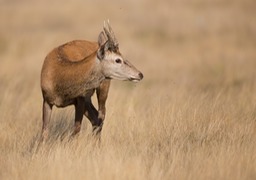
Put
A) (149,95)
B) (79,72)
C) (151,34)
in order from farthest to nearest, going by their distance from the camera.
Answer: (151,34), (149,95), (79,72)

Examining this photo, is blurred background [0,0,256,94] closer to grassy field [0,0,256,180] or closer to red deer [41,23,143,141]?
grassy field [0,0,256,180]

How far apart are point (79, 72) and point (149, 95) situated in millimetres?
5065

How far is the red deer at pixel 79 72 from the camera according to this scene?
333 inches

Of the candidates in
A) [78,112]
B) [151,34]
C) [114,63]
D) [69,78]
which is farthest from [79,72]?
[151,34]

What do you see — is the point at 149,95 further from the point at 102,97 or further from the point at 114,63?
the point at 114,63

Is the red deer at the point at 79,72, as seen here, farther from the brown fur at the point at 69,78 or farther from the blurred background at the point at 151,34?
the blurred background at the point at 151,34

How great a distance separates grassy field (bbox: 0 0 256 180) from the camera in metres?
7.40

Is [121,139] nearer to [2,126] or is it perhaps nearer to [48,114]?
[48,114]

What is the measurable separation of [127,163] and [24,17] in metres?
16.9

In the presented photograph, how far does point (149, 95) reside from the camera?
13.6 m

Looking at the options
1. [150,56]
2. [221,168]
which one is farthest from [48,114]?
[150,56]

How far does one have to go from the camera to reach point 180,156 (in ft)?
25.5

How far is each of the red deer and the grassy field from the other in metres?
0.55

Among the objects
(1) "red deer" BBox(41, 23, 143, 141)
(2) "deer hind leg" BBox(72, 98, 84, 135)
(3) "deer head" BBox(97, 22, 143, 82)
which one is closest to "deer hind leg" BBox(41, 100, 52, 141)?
(1) "red deer" BBox(41, 23, 143, 141)
